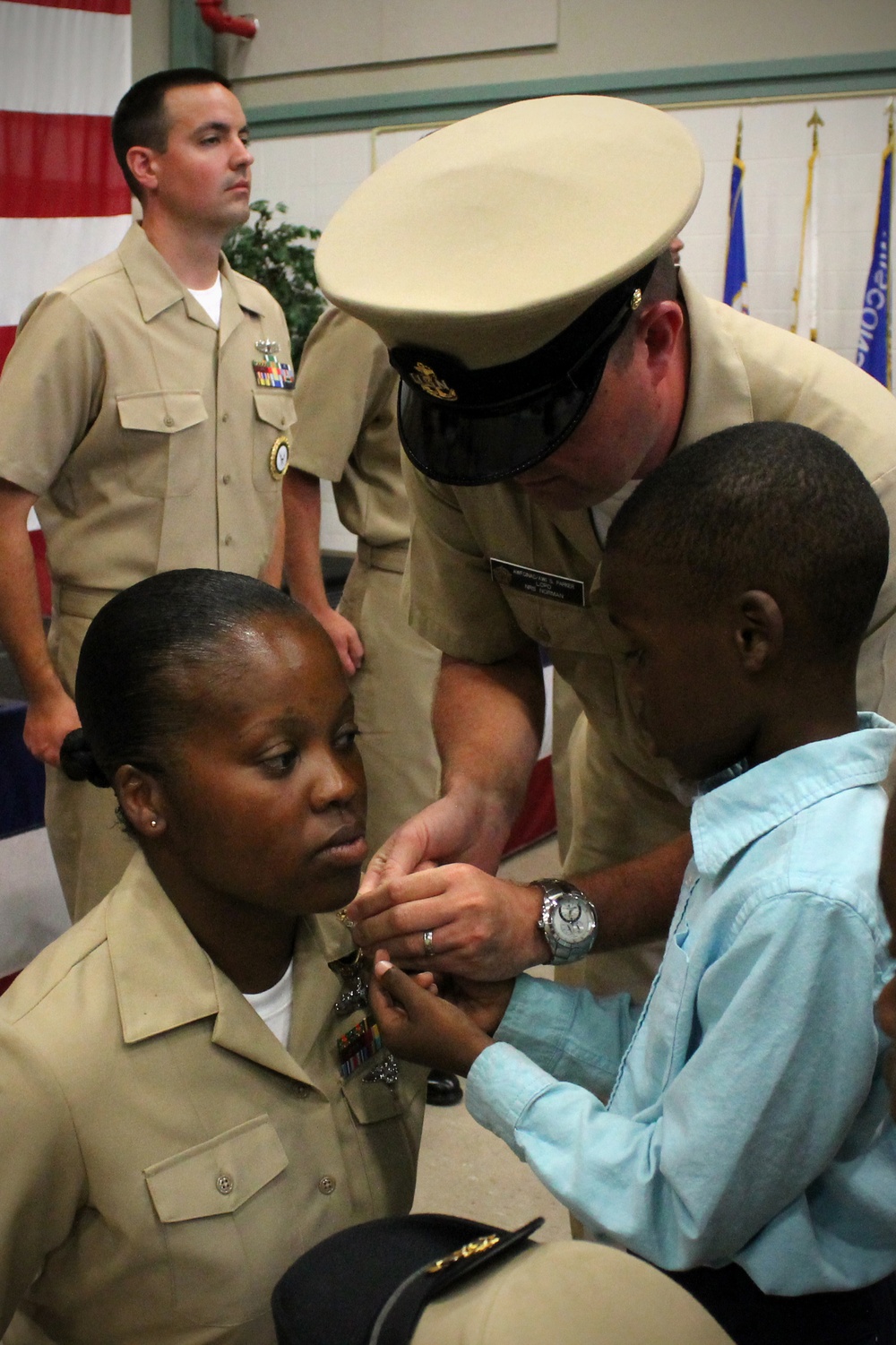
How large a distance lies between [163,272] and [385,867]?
5.70 feet

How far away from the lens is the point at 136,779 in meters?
1.25

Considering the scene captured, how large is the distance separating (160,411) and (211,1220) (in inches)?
69.8

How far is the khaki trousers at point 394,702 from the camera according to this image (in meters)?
3.13

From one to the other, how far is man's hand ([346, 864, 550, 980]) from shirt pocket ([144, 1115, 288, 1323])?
24cm

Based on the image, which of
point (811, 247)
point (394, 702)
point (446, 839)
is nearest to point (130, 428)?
point (394, 702)

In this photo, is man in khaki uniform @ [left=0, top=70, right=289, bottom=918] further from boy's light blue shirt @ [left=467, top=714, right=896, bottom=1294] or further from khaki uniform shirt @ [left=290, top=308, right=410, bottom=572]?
boy's light blue shirt @ [left=467, top=714, right=896, bottom=1294]

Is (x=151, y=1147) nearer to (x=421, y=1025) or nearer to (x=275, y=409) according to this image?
(x=421, y=1025)

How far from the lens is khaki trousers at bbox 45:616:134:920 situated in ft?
7.86

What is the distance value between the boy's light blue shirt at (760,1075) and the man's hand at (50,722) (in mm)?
1501

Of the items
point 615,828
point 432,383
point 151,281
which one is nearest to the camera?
point 432,383

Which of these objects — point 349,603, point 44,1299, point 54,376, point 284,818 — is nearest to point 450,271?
point 284,818

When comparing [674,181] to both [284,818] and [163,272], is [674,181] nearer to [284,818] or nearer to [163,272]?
[284,818]

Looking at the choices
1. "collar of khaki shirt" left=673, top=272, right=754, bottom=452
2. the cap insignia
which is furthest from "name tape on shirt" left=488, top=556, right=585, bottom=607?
the cap insignia

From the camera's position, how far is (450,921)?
1.29 meters
